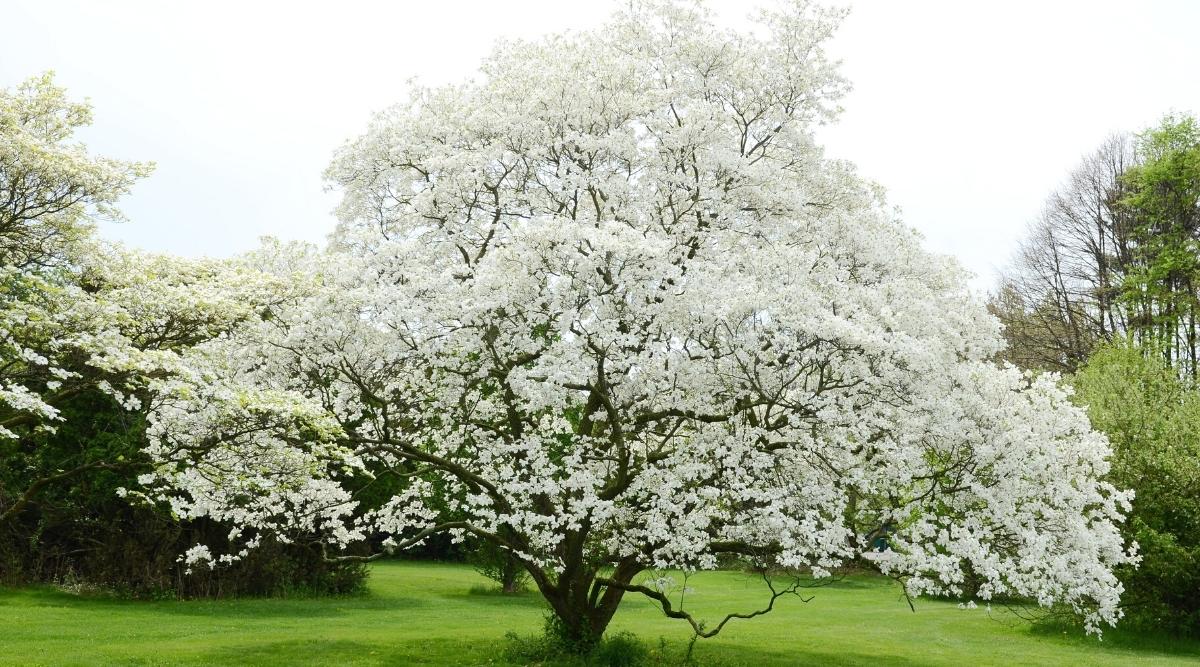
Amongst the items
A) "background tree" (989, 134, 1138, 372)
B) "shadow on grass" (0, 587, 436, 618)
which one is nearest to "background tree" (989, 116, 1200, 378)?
"background tree" (989, 134, 1138, 372)

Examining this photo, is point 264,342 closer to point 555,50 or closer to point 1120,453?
point 555,50

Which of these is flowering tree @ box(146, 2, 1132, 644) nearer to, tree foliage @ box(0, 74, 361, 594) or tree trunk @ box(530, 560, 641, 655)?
tree trunk @ box(530, 560, 641, 655)

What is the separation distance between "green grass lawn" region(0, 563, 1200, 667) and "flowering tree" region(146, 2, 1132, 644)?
10.4 feet

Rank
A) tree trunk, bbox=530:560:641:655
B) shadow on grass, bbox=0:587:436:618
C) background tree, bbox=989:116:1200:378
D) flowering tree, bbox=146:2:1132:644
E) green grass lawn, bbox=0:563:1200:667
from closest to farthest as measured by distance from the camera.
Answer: flowering tree, bbox=146:2:1132:644 → tree trunk, bbox=530:560:641:655 → green grass lawn, bbox=0:563:1200:667 → shadow on grass, bbox=0:587:436:618 → background tree, bbox=989:116:1200:378

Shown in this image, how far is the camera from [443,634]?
942 inches

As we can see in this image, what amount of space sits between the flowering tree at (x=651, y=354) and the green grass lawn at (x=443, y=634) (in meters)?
3.17

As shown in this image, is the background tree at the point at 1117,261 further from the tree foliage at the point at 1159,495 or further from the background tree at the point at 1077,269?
the tree foliage at the point at 1159,495

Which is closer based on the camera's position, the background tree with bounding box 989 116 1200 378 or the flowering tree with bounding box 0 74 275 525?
the flowering tree with bounding box 0 74 275 525

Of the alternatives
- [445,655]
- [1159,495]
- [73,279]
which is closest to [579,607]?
[445,655]

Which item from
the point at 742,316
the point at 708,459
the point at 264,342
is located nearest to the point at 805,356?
the point at 742,316

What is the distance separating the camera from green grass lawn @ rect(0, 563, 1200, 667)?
779 inches

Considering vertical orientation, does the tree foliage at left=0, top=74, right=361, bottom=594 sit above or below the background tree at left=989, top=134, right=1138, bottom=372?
below

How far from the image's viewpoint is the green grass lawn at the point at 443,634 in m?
19.8

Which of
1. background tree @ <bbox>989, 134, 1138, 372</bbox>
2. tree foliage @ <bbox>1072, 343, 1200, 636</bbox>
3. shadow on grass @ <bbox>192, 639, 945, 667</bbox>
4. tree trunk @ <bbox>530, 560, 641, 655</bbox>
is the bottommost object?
shadow on grass @ <bbox>192, 639, 945, 667</bbox>
